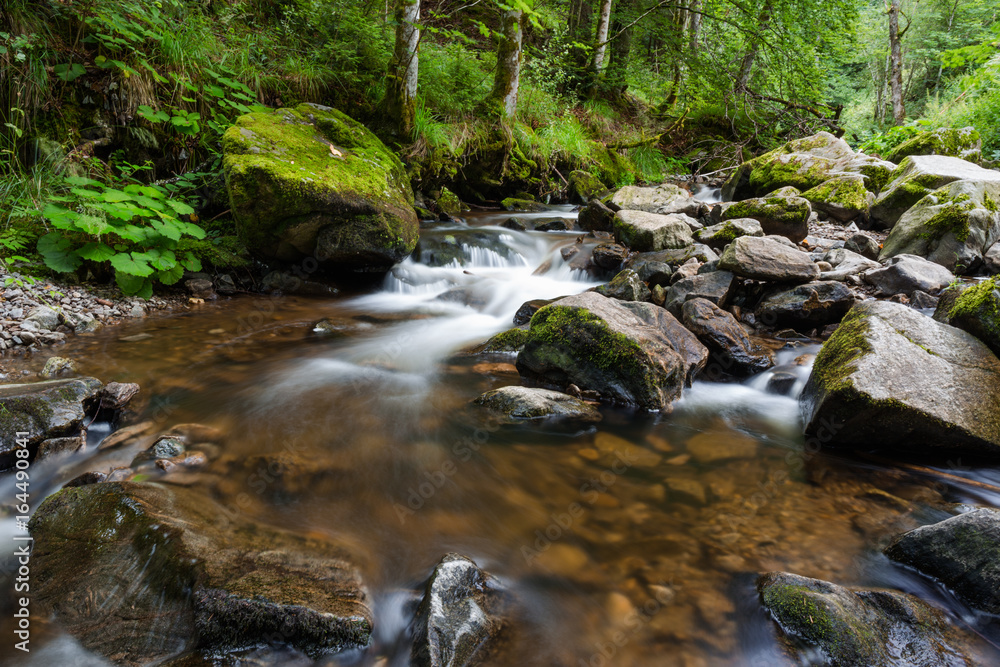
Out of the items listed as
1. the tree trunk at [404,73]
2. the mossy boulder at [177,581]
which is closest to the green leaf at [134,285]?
the mossy boulder at [177,581]

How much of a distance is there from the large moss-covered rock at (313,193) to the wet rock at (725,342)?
3.59 meters

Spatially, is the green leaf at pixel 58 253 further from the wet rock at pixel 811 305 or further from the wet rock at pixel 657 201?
the wet rock at pixel 657 201

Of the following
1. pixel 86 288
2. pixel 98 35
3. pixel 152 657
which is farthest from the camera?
pixel 98 35

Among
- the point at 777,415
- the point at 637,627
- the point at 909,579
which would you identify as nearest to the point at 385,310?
the point at 777,415

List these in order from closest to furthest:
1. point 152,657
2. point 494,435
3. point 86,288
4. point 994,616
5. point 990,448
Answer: point 152,657 < point 994,616 < point 990,448 < point 494,435 < point 86,288

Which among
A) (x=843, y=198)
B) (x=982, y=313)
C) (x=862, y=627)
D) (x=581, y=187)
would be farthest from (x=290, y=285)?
(x=843, y=198)

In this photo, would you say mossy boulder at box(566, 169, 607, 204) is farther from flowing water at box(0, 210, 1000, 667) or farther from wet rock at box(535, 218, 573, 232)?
flowing water at box(0, 210, 1000, 667)

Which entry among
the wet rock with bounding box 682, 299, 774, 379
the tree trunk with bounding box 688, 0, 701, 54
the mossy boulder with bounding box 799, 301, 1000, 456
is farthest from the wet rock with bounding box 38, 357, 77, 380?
the tree trunk with bounding box 688, 0, 701, 54

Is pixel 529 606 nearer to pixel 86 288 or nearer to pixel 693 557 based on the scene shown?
pixel 693 557

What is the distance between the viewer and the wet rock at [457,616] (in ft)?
5.55

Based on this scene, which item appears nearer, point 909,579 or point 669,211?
point 909,579

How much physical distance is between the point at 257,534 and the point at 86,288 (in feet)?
14.0

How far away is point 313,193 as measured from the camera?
521 cm

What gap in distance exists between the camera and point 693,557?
2.32 metres
